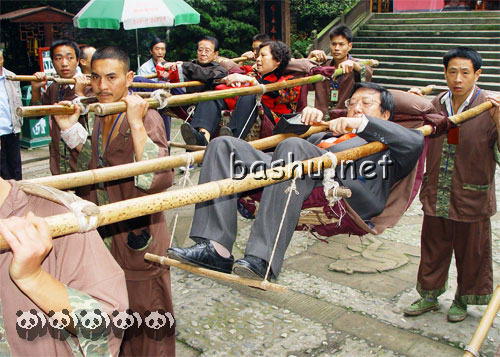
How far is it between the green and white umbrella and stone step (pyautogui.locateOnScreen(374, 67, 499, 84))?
7.55 meters

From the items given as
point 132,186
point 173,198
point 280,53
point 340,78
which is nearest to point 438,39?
point 340,78

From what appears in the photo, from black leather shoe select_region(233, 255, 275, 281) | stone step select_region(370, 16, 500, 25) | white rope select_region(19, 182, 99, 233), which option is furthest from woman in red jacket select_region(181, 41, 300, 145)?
stone step select_region(370, 16, 500, 25)

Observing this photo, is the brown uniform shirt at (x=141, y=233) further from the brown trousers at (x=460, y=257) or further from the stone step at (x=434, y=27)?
the stone step at (x=434, y=27)

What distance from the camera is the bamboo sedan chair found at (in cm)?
329

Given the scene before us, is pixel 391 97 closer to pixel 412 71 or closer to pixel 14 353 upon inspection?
pixel 14 353

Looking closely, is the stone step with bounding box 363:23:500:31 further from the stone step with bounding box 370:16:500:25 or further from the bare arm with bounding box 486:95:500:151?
the bare arm with bounding box 486:95:500:151

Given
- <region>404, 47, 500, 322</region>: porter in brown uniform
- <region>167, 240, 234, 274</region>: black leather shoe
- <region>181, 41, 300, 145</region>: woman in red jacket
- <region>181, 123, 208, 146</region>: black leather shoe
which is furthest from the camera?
<region>181, 123, 208, 146</region>: black leather shoe

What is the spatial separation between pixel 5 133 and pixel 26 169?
2501 millimetres

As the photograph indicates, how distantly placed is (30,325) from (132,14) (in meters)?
7.58

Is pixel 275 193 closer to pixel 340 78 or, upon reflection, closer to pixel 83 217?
pixel 83 217

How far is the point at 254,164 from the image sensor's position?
→ 3.23 metres

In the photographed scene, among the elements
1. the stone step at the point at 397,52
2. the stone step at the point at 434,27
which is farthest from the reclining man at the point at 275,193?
the stone step at the point at 434,27

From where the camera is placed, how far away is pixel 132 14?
866cm

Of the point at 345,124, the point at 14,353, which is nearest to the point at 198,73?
the point at 345,124
